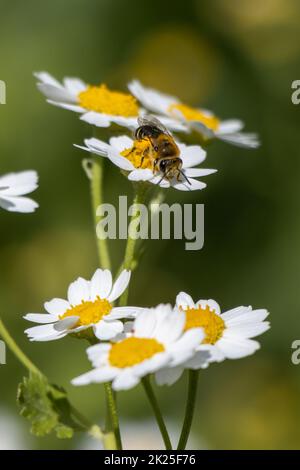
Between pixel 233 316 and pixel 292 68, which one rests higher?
pixel 292 68

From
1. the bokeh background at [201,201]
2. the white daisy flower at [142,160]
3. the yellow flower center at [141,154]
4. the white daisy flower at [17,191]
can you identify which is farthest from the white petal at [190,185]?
the bokeh background at [201,201]

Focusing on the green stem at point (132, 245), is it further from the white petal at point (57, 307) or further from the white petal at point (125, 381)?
the white petal at point (125, 381)

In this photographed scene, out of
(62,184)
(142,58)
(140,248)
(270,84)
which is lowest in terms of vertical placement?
(140,248)

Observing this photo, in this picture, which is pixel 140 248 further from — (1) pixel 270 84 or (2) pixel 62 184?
(1) pixel 270 84

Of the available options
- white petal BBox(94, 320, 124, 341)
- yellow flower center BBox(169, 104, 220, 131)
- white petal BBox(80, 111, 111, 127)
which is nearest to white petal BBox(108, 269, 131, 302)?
white petal BBox(94, 320, 124, 341)

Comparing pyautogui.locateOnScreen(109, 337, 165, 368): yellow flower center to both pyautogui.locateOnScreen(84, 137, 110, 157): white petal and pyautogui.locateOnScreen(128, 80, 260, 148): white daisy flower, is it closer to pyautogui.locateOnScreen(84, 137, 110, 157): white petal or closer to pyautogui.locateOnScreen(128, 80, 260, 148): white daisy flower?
pyautogui.locateOnScreen(84, 137, 110, 157): white petal

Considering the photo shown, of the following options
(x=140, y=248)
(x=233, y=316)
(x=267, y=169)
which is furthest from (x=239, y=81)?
(x=233, y=316)
